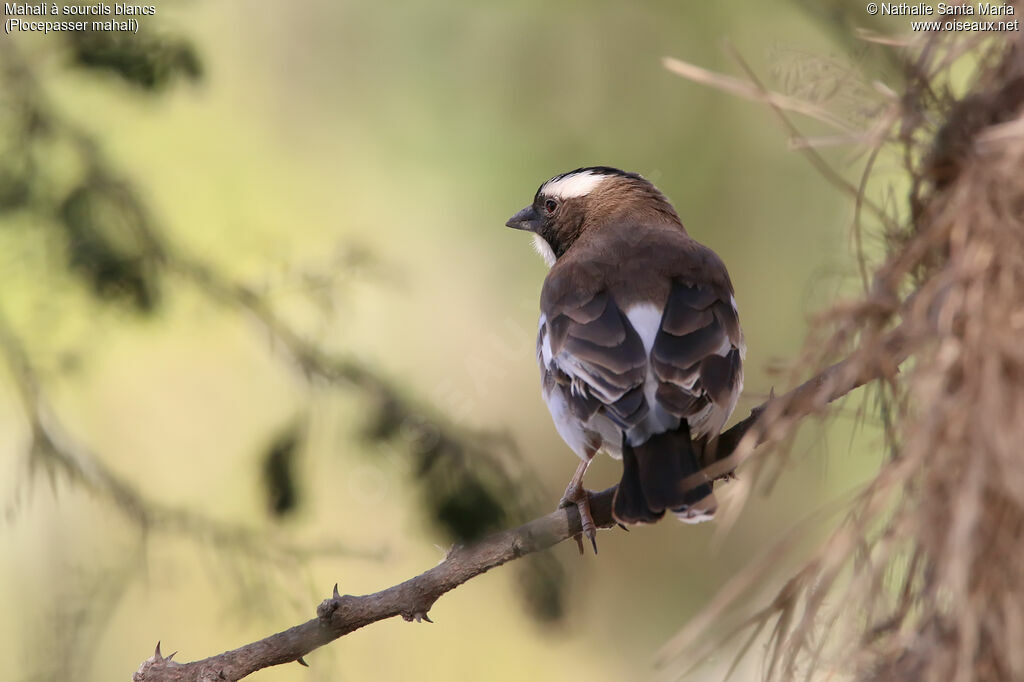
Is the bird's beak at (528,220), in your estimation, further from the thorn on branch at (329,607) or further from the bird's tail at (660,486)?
the thorn on branch at (329,607)

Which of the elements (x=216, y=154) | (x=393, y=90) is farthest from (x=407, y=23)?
(x=216, y=154)

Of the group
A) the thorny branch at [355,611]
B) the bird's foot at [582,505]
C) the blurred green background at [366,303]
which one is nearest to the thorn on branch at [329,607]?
the thorny branch at [355,611]

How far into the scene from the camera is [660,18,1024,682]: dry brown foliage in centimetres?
162

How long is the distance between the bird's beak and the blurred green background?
2.06 feet

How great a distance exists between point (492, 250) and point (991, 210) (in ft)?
17.0

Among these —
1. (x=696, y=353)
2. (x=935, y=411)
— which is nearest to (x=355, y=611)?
(x=696, y=353)

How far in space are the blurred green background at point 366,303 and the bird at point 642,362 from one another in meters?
0.36

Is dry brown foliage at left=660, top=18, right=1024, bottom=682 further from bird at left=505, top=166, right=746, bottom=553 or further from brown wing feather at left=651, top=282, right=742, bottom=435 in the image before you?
brown wing feather at left=651, top=282, right=742, bottom=435

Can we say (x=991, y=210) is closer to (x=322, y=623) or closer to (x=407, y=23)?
(x=322, y=623)

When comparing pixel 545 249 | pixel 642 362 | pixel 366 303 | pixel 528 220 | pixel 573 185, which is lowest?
pixel 366 303

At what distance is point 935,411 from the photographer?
1653mm

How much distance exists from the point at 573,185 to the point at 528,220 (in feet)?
0.97

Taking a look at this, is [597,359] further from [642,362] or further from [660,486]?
[660,486]

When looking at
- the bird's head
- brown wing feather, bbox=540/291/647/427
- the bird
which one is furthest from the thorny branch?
the bird's head
